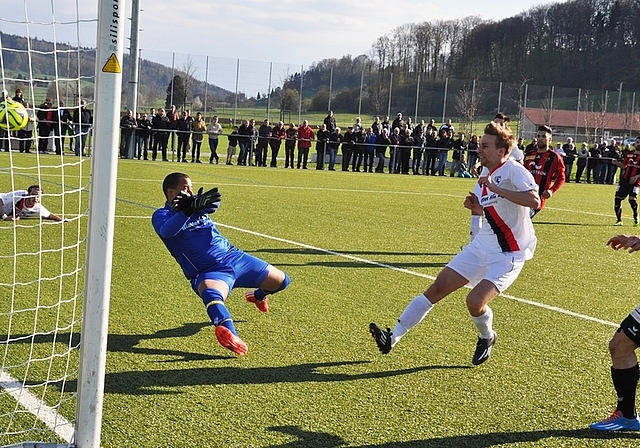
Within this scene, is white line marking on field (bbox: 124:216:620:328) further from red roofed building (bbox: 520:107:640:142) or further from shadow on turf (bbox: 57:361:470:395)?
red roofed building (bbox: 520:107:640:142)

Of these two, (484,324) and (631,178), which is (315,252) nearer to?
(484,324)

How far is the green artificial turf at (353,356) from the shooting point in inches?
160

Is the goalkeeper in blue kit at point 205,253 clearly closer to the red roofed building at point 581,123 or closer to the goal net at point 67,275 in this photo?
the goal net at point 67,275

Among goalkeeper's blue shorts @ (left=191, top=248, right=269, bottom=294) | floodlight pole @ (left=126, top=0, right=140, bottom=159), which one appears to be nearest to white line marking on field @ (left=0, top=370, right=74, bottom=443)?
goalkeeper's blue shorts @ (left=191, top=248, right=269, bottom=294)

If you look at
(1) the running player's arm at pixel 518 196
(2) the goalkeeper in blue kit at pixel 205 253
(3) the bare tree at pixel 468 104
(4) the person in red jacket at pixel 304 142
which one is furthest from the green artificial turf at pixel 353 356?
(3) the bare tree at pixel 468 104

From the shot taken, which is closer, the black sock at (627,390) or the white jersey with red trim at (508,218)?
the black sock at (627,390)

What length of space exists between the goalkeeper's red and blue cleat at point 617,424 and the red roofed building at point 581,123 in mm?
49163

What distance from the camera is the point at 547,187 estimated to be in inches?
415

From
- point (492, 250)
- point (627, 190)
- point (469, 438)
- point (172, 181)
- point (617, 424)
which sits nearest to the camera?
point (469, 438)

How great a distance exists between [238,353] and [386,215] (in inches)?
387

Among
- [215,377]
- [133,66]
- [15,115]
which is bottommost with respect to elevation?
[215,377]

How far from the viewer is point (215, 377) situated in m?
4.80

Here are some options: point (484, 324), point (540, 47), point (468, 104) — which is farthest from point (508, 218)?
point (540, 47)

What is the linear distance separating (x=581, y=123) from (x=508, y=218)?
53.1 meters
